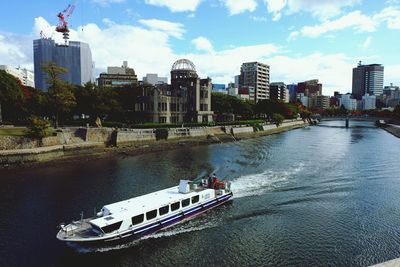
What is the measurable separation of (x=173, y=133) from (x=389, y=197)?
2481 inches

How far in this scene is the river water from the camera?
27.5 meters

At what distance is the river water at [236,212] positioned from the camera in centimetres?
2755

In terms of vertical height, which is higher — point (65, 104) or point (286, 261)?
point (65, 104)

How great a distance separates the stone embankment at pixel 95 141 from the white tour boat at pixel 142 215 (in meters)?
39.4

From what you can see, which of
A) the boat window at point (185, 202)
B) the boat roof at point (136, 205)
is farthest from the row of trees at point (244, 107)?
the boat window at point (185, 202)

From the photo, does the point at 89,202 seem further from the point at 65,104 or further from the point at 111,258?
the point at 65,104

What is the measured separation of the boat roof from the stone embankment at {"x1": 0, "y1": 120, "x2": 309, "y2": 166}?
1530 inches

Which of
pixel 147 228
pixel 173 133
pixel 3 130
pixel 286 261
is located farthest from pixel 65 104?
pixel 286 261

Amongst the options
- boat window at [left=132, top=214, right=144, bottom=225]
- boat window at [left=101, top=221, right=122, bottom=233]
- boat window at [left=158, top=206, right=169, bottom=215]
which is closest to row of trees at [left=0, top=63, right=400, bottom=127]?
boat window at [left=158, top=206, right=169, bottom=215]

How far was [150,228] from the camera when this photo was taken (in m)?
31.8

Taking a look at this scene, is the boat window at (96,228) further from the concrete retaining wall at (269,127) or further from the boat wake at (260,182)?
the concrete retaining wall at (269,127)

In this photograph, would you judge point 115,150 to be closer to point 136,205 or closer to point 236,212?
point 136,205

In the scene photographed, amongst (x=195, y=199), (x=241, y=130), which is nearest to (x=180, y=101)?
(x=241, y=130)

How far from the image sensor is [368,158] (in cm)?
7150
